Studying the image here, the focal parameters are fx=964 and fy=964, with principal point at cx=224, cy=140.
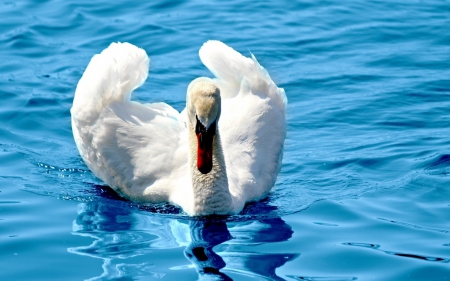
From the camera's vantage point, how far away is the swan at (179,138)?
9195mm

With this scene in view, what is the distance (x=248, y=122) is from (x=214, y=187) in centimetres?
113

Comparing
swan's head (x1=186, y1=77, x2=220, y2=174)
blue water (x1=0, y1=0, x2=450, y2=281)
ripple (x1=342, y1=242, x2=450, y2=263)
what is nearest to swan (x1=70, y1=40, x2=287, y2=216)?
blue water (x1=0, y1=0, x2=450, y2=281)

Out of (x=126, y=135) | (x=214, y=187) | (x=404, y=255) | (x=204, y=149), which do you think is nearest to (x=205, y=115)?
(x=204, y=149)

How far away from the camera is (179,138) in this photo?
10008 millimetres

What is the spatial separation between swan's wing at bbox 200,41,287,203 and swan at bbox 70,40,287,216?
0.03 ft

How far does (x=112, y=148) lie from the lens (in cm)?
974

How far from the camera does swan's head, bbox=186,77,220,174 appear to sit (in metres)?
8.47

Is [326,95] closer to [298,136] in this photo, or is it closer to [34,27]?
[298,136]

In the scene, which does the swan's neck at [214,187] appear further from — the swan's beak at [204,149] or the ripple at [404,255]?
the ripple at [404,255]

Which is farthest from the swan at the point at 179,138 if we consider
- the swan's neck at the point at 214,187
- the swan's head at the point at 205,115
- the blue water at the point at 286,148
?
the swan's head at the point at 205,115

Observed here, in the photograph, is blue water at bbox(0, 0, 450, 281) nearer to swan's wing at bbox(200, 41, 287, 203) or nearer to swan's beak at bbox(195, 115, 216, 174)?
swan's wing at bbox(200, 41, 287, 203)

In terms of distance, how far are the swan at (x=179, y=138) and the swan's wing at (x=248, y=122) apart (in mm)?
10

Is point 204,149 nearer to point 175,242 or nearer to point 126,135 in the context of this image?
point 175,242

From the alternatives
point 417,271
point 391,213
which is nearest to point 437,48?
point 391,213
